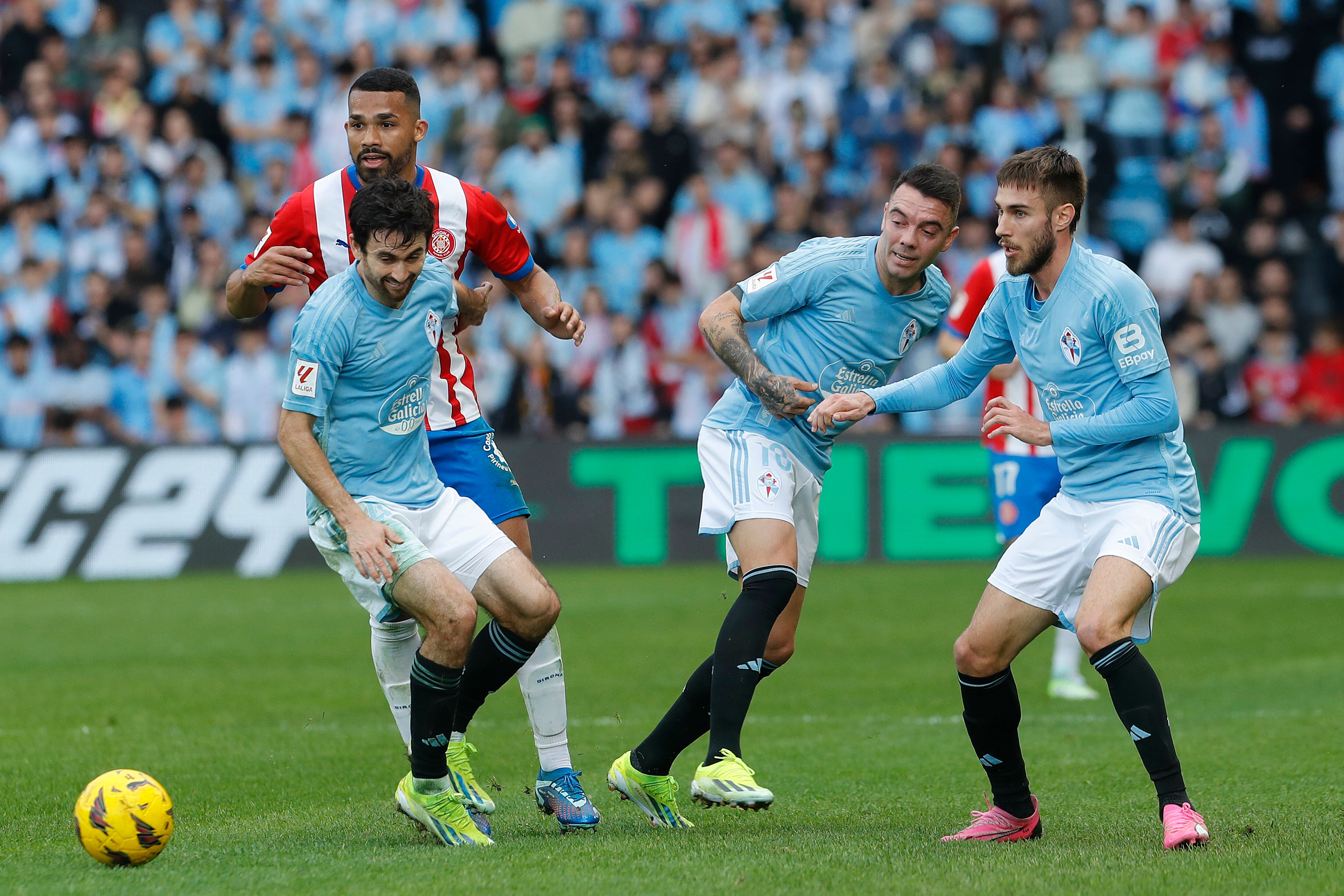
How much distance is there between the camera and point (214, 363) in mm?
16266

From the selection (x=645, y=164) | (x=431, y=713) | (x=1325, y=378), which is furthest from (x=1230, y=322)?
(x=431, y=713)

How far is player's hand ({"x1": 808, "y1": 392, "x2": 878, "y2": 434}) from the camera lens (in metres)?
5.79

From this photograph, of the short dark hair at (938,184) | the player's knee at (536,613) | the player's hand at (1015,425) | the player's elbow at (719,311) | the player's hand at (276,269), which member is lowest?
the player's knee at (536,613)

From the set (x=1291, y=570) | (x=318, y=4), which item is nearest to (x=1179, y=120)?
(x=1291, y=570)

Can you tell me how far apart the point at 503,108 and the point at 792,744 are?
1166 cm

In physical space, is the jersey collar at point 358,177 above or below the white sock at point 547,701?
above

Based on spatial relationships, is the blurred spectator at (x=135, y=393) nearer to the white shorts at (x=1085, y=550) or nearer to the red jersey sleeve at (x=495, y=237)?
the red jersey sleeve at (x=495, y=237)

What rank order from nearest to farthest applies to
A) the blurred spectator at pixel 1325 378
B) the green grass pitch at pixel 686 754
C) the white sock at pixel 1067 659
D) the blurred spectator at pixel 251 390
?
the green grass pitch at pixel 686 754 → the white sock at pixel 1067 659 → the blurred spectator at pixel 1325 378 → the blurred spectator at pixel 251 390

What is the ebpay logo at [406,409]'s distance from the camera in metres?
5.69

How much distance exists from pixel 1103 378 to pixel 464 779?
9.19ft

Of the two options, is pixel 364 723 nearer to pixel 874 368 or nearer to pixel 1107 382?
pixel 874 368

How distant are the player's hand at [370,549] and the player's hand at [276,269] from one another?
120cm

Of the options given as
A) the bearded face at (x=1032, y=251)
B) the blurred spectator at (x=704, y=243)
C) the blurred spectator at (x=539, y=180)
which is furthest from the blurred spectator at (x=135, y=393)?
the bearded face at (x=1032, y=251)

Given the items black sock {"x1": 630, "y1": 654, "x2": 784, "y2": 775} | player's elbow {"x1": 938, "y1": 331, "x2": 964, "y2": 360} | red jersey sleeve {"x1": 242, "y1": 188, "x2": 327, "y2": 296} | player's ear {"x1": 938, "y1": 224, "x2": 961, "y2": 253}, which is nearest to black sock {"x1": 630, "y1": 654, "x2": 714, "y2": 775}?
black sock {"x1": 630, "y1": 654, "x2": 784, "y2": 775}
